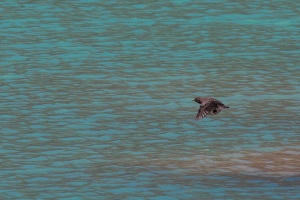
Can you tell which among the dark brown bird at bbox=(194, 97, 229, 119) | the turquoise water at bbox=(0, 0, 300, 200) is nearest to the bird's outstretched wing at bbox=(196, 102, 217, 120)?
the dark brown bird at bbox=(194, 97, 229, 119)

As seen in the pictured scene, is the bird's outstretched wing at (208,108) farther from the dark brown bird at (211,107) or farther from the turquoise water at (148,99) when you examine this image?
the turquoise water at (148,99)

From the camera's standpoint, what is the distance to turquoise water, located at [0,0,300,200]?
17875 mm

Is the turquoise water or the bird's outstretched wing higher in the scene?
the bird's outstretched wing

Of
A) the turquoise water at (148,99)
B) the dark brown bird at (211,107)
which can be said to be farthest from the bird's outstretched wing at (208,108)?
the turquoise water at (148,99)

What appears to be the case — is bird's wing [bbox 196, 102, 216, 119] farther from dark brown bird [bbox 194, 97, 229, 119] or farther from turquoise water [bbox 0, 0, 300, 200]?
turquoise water [bbox 0, 0, 300, 200]

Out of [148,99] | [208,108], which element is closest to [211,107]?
[208,108]

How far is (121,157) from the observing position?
62.3 feet

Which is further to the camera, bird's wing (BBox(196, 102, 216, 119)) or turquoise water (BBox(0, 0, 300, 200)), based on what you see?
bird's wing (BBox(196, 102, 216, 119))

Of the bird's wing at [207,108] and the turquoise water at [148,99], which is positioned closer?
the turquoise water at [148,99]

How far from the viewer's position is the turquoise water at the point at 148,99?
704 inches

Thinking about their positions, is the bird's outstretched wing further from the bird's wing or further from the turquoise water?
the turquoise water

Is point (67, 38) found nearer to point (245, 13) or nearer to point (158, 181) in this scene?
point (245, 13)

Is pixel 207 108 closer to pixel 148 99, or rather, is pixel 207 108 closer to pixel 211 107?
pixel 211 107

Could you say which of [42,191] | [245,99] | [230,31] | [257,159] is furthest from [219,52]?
[42,191]
